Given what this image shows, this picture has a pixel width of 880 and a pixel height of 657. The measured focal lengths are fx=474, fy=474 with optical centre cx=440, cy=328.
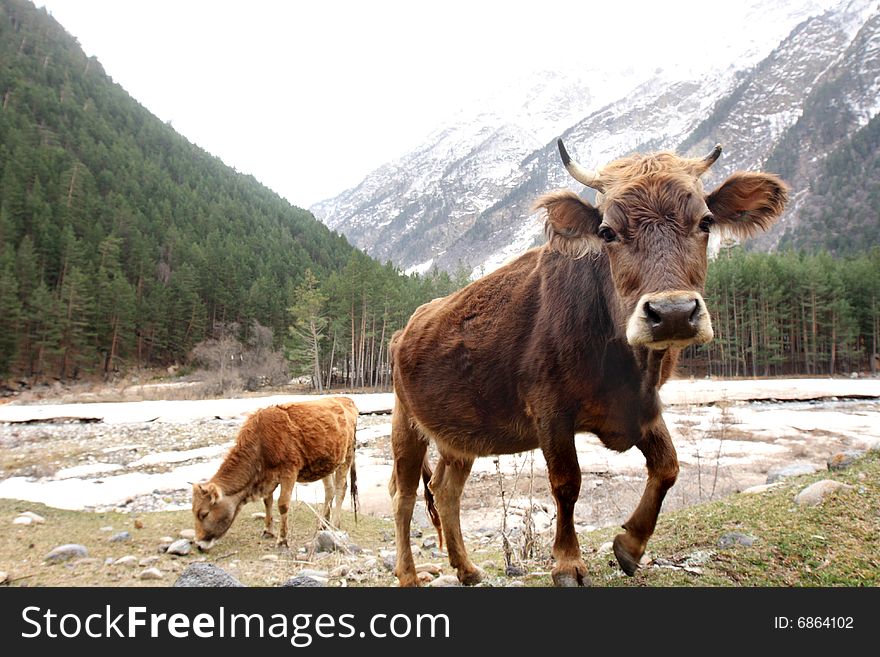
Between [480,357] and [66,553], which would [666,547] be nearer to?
[480,357]

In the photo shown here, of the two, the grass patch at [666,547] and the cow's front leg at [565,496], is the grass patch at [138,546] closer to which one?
the grass patch at [666,547]

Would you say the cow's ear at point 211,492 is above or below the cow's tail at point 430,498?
below

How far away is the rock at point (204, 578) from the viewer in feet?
14.9

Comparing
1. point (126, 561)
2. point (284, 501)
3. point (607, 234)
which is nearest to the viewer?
point (607, 234)

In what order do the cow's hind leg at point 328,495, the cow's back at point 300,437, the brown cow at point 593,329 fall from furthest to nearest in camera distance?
1. the cow's hind leg at point 328,495
2. the cow's back at point 300,437
3. the brown cow at point 593,329

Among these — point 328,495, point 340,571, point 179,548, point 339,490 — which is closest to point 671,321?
point 340,571

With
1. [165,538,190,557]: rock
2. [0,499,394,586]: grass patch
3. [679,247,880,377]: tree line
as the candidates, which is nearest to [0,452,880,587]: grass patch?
[0,499,394,586]: grass patch

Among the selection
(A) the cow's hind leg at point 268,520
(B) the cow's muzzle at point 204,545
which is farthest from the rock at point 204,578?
(A) the cow's hind leg at point 268,520

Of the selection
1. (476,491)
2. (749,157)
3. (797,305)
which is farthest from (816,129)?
(476,491)

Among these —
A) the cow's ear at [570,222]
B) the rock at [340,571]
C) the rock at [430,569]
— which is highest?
the cow's ear at [570,222]

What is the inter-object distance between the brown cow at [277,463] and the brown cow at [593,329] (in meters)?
5.37

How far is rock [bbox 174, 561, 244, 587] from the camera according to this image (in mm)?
4541

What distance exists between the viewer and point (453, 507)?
4.94 meters

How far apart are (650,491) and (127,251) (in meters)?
78.5
